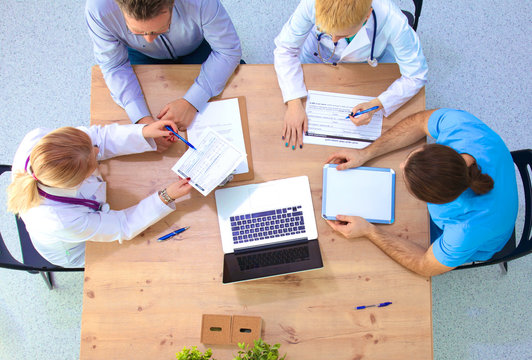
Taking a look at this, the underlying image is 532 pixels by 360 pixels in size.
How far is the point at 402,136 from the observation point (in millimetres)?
1330

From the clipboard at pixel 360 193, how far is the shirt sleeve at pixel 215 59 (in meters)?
0.51

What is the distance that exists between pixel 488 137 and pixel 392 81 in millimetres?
395

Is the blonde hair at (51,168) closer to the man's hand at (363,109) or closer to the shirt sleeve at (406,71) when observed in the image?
the man's hand at (363,109)

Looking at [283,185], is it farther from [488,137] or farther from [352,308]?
[488,137]

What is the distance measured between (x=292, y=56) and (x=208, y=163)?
1.72 feet

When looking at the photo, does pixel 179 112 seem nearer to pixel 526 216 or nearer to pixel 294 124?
pixel 294 124

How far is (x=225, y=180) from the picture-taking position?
Result: 1.33 meters

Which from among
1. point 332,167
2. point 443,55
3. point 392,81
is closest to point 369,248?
point 332,167

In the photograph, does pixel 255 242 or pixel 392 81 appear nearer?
pixel 255 242

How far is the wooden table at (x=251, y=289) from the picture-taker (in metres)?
1.25

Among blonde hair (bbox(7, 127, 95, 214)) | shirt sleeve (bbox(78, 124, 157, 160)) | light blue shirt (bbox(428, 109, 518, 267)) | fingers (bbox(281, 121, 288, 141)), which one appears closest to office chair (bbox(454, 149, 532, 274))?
light blue shirt (bbox(428, 109, 518, 267))

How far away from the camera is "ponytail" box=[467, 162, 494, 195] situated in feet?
3.59

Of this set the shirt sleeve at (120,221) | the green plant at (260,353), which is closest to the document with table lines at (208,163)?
the shirt sleeve at (120,221)

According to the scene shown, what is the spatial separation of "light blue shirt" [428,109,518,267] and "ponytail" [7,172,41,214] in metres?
1.26
